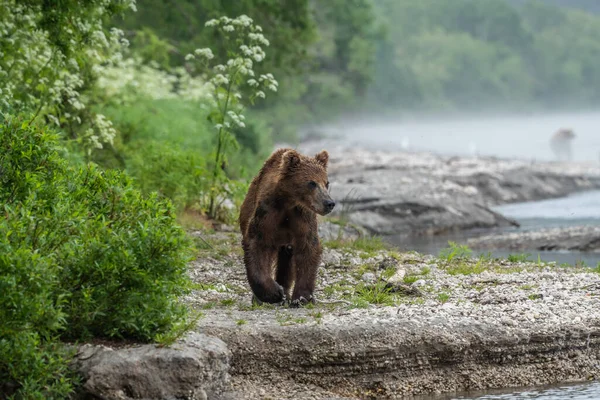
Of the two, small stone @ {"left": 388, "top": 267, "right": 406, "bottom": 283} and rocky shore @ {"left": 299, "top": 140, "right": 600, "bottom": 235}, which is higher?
rocky shore @ {"left": 299, "top": 140, "right": 600, "bottom": 235}

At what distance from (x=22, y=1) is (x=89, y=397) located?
6.69 meters

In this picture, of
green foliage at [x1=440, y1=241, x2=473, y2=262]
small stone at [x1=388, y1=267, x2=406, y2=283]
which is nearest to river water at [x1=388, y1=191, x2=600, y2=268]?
green foliage at [x1=440, y1=241, x2=473, y2=262]

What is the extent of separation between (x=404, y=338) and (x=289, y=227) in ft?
5.52

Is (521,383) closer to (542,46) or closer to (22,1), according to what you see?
(22,1)

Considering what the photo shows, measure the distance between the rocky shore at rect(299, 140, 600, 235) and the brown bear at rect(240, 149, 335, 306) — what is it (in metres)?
6.18

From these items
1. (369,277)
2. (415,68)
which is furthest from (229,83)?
(415,68)

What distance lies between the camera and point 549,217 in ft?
73.3

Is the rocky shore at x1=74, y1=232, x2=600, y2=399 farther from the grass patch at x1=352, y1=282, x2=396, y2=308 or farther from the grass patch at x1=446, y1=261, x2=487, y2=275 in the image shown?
the grass patch at x1=446, y1=261, x2=487, y2=275

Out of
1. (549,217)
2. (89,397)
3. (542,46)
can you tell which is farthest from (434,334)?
(542,46)

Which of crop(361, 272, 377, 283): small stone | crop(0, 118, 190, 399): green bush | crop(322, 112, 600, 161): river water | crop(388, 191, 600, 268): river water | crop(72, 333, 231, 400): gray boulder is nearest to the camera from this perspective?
crop(0, 118, 190, 399): green bush

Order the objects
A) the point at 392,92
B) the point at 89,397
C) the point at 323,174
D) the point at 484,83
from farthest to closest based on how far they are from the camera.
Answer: the point at 484,83, the point at 392,92, the point at 323,174, the point at 89,397

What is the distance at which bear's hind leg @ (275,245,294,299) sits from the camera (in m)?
9.70

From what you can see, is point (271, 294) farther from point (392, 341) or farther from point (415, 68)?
point (415, 68)

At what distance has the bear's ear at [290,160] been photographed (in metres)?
9.22
